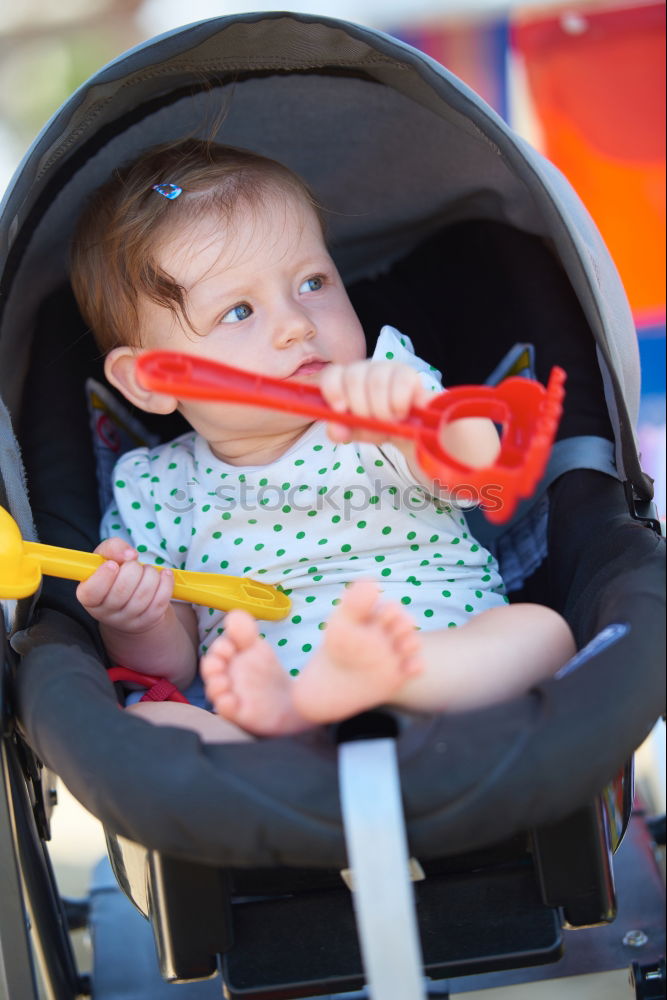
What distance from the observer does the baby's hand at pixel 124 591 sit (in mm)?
1076

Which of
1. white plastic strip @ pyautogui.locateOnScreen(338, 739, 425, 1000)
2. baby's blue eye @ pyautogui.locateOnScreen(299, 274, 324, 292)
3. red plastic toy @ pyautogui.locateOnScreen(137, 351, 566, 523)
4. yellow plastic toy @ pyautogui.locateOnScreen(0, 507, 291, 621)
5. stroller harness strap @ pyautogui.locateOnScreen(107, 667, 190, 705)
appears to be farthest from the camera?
baby's blue eye @ pyautogui.locateOnScreen(299, 274, 324, 292)

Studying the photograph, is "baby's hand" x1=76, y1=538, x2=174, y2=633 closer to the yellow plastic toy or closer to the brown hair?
the yellow plastic toy

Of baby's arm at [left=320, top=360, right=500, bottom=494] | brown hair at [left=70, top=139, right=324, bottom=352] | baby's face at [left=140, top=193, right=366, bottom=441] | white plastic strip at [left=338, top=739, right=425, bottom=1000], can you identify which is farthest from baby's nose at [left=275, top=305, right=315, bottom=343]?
white plastic strip at [left=338, top=739, right=425, bottom=1000]

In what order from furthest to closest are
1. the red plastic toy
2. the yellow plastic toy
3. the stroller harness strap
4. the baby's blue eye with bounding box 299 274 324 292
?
the baby's blue eye with bounding box 299 274 324 292
the stroller harness strap
the yellow plastic toy
the red plastic toy

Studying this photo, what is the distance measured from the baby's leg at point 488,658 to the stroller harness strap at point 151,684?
11.9 inches

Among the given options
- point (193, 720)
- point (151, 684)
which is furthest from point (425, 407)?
point (151, 684)

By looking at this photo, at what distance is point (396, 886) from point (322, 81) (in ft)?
3.14

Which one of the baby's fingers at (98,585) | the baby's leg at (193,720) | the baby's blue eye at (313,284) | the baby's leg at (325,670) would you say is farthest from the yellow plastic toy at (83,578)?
the baby's blue eye at (313,284)

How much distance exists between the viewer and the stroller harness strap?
3.65 ft

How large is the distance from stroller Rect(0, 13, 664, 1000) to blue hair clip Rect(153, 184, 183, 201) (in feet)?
0.32

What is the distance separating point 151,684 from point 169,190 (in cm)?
53

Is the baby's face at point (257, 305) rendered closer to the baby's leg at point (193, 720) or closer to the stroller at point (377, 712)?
the stroller at point (377, 712)

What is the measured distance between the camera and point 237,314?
118cm

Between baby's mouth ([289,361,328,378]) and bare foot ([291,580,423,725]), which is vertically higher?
baby's mouth ([289,361,328,378])
